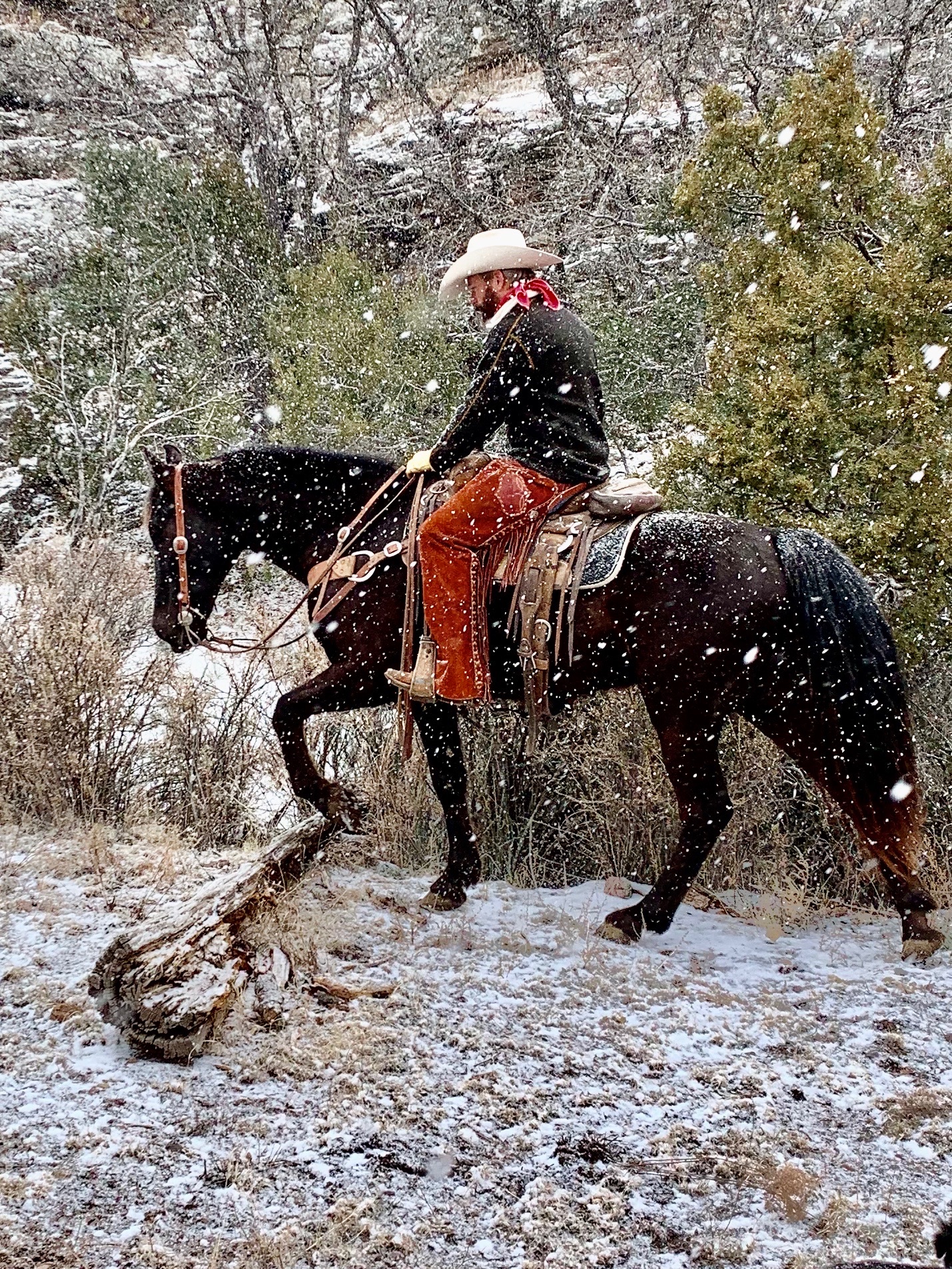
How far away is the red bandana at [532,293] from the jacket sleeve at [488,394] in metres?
0.12

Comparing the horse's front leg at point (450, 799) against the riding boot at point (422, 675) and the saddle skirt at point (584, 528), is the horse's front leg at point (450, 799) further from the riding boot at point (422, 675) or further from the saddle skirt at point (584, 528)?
the saddle skirt at point (584, 528)

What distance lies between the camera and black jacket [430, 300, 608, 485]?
393cm

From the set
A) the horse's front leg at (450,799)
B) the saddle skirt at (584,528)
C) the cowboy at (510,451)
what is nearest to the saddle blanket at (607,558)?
the saddle skirt at (584,528)

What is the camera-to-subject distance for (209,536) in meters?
4.39

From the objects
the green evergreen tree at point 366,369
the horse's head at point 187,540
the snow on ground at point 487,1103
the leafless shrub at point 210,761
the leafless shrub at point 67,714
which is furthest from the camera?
the green evergreen tree at point 366,369

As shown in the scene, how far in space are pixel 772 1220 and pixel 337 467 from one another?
333 cm

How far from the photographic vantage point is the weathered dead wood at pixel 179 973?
3.10 meters

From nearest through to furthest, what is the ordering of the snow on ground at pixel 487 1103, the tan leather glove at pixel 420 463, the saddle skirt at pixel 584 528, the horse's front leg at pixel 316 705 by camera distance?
1. the snow on ground at pixel 487 1103
2. the saddle skirt at pixel 584 528
3. the tan leather glove at pixel 420 463
4. the horse's front leg at pixel 316 705

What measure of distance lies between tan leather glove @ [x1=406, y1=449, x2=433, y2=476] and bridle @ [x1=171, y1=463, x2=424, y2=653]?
6cm

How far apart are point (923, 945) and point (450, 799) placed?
6.93 ft

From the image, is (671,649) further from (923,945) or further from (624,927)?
(923,945)

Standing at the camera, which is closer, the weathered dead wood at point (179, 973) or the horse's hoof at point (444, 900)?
the weathered dead wood at point (179, 973)

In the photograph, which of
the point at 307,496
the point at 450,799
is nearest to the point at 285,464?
the point at 307,496

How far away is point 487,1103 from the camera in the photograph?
3021 mm
